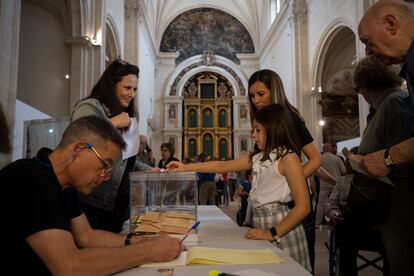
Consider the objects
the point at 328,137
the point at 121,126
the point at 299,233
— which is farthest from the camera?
the point at 328,137

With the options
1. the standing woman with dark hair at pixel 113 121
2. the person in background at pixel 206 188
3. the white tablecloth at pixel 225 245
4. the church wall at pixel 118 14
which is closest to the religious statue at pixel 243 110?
the church wall at pixel 118 14

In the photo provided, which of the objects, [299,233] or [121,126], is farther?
[121,126]

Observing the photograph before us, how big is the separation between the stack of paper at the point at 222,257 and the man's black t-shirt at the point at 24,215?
42cm

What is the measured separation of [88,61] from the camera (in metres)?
9.55

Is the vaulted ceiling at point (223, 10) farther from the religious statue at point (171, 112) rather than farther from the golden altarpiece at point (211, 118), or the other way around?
the religious statue at point (171, 112)

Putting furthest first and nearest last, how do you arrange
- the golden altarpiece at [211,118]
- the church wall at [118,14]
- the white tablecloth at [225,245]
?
the golden altarpiece at [211,118] < the church wall at [118,14] < the white tablecloth at [225,245]

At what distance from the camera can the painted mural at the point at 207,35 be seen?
24.9m

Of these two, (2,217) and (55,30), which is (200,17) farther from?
(2,217)

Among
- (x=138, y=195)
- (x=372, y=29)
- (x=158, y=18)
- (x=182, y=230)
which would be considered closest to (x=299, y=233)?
(x=182, y=230)

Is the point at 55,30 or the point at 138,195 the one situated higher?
A: the point at 55,30

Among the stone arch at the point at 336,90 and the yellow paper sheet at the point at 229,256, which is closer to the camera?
the yellow paper sheet at the point at 229,256

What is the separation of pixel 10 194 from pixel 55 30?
9092 millimetres

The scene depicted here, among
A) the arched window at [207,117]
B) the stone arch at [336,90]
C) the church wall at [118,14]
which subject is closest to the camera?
the church wall at [118,14]

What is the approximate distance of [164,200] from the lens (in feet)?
7.00
